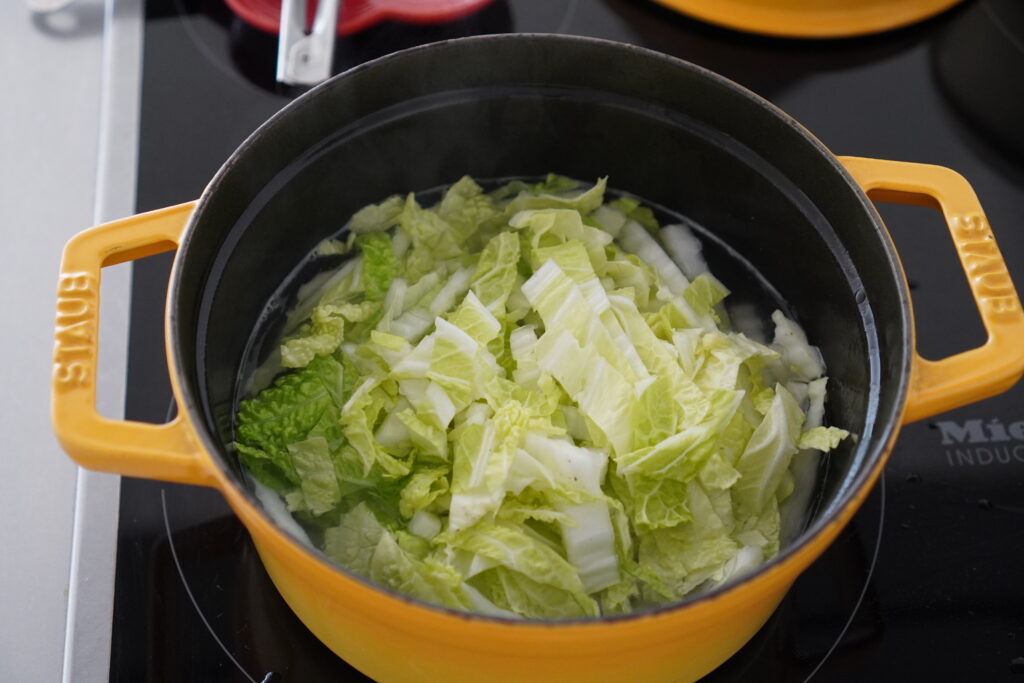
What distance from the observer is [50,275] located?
1.66 metres

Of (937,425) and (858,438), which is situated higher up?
(858,438)

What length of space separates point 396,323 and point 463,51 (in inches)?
17.8

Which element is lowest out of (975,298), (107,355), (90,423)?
(107,355)

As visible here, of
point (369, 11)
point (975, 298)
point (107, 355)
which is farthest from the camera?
point (369, 11)

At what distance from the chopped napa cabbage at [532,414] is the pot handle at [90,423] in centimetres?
27

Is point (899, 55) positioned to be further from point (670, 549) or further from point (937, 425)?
point (670, 549)

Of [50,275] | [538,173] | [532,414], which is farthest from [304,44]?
[532,414]

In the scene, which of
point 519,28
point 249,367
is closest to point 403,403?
point 249,367

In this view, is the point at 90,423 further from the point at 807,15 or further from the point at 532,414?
the point at 807,15

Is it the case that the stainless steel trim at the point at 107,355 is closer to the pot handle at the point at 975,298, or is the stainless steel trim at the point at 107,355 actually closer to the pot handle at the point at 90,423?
the pot handle at the point at 90,423

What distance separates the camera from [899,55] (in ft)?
6.30

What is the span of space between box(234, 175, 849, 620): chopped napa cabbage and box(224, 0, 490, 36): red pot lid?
42 cm

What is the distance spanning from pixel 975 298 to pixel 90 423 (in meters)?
1.09

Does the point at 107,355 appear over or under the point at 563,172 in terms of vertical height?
under
